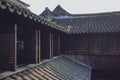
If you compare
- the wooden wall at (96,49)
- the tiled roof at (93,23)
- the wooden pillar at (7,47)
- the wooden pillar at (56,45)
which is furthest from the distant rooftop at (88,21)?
the wooden pillar at (7,47)

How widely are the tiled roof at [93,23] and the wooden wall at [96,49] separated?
0.51 metres

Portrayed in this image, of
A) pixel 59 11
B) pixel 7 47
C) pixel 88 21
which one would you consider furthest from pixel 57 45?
pixel 59 11

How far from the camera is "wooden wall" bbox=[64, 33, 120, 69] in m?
16.1

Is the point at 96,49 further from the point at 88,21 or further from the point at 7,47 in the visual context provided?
the point at 7,47

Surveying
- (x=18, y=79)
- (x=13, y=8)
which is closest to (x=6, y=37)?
Result: (x=18, y=79)

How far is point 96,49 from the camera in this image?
53.8 feet

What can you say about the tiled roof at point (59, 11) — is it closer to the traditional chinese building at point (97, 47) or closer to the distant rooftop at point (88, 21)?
the distant rooftop at point (88, 21)

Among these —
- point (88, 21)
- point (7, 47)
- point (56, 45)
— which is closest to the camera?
point (7, 47)

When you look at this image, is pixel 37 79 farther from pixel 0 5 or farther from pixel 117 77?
pixel 117 77

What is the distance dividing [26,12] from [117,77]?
13064mm

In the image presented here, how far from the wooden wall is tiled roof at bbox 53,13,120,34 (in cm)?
51

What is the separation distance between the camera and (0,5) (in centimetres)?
384

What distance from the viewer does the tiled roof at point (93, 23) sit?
16733 mm

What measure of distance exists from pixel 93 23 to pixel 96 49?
144 inches
